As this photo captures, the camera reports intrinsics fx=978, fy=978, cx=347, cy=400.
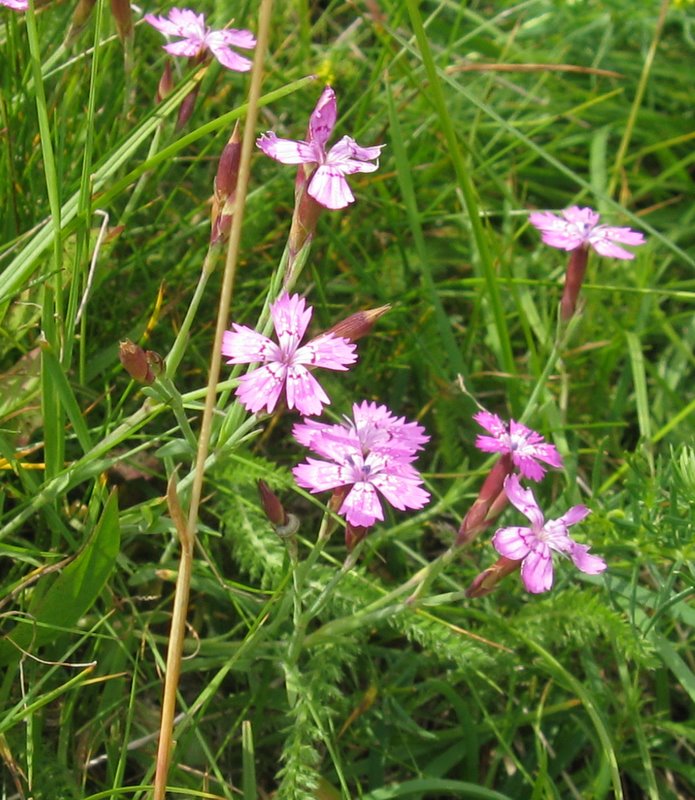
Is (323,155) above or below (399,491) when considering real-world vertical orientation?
above

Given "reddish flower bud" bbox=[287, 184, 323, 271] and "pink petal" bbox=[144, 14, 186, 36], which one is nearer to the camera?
"reddish flower bud" bbox=[287, 184, 323, 271]

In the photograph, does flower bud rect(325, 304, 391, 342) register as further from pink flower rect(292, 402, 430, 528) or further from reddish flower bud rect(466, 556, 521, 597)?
reddish flower bud rect(466, 556, 521, 597)

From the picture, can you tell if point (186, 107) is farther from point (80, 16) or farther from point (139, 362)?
point (139, 362)

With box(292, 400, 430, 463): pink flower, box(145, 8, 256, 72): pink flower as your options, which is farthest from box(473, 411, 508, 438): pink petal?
box(145, 8, 256, 72): pink flower

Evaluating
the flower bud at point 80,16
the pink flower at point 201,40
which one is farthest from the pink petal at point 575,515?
the flower bud at point 80,16

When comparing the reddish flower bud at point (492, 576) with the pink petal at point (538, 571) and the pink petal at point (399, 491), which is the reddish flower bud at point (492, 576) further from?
the pink petal at point (399, 491)

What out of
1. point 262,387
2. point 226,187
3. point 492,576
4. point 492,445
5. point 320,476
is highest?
point 226,187

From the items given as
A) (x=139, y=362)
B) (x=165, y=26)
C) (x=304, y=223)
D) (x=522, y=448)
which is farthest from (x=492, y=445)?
(x=165, y=26)
